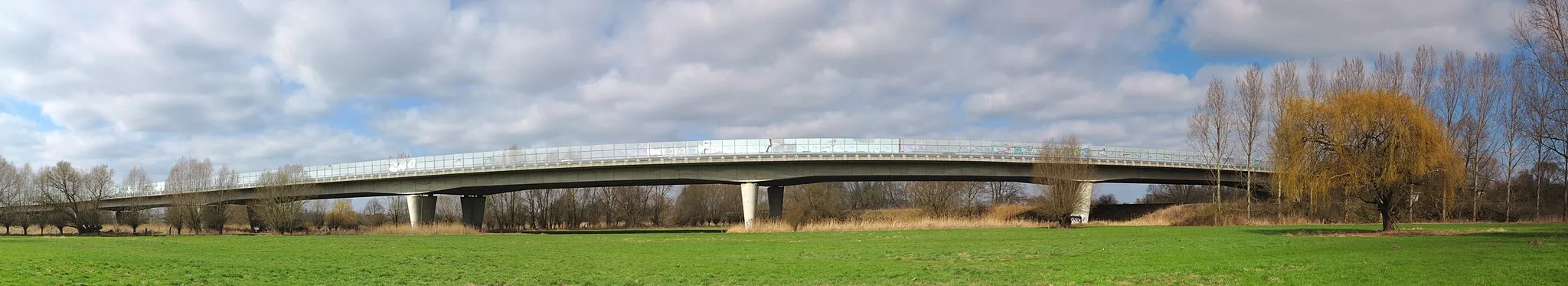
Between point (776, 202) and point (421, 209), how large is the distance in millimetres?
27789

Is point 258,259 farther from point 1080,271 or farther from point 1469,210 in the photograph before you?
point 1469,210

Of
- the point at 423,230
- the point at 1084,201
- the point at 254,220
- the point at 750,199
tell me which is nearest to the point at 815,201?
the point at 750,199

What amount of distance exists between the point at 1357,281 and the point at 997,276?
20.8 ft

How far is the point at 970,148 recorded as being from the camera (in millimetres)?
64000

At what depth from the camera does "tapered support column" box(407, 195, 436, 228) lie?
7031 centimetres

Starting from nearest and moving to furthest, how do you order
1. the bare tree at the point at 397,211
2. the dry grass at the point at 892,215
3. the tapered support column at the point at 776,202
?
the dry grass at the point at 892,215 < the tapered support column at the point at 776,202 < the bare tree at the point at 397,211

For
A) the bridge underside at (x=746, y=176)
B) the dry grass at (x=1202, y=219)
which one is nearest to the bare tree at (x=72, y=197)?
the bridge underside at (x=746, y=176)

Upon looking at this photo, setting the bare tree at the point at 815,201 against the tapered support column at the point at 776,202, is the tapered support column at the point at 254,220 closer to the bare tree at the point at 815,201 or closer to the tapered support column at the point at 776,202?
the tapered support column at the point at 776,202

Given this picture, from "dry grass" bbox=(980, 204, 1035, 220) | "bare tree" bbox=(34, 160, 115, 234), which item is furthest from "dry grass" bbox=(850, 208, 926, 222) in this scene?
"bare tree" bbox=(34, 160, 115, 234)

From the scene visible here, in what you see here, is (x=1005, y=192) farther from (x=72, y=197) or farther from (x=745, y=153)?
(x=72, y=197)

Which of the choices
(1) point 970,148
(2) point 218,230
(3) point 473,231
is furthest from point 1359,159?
(2) point 218,230

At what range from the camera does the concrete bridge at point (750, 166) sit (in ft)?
205

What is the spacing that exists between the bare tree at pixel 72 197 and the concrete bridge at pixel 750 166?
71.6 feet

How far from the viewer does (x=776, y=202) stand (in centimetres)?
6744
